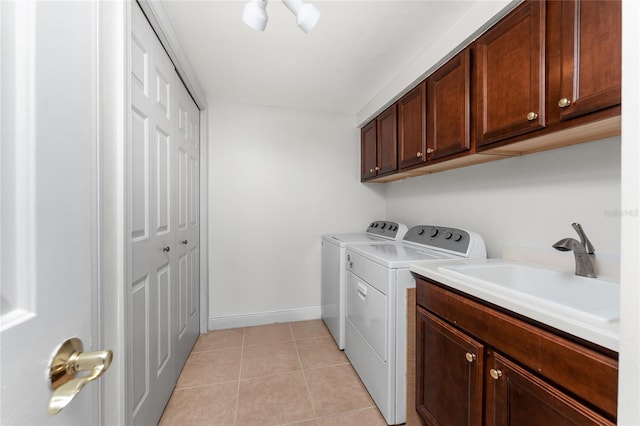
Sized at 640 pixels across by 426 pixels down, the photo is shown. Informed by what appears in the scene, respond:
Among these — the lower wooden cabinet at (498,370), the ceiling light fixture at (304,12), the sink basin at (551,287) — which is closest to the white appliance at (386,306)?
the lower wooden cabinet at (498,370)

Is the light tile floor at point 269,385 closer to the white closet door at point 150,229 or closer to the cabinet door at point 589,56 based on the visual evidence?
the white closet door at point 150,229

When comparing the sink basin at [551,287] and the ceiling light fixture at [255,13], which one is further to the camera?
the ceiling light fixture at [255,13]

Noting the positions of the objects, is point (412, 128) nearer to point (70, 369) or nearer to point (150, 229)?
point (150, 229)

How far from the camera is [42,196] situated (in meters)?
0.37

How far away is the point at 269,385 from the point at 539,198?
1989 mm

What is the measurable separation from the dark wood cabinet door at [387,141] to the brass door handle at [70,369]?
204 centimetres

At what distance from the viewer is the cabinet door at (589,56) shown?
81 centimetres

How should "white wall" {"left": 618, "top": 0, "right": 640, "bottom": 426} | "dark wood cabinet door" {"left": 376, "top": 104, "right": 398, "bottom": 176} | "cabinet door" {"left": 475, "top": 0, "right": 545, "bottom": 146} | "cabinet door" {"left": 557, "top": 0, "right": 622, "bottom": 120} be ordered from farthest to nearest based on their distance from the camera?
"dark wood cabinet door" {"left": 376, "top": 104, "right": 398, "bottom": 176} → "cabinet door" {"left": 475, "top": 0, "right": 545, "bottom": 146} → "cabinet door" {"left": 557, "top": 0, "right": 622, "bottom": 120} → "white wall" {"left": 618, "top": 0, "right": 640, "bottom": 426}

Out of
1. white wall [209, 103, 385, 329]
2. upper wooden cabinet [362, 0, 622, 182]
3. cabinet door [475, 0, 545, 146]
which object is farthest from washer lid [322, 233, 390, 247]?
cabinet door [475, 0, 545, 146]

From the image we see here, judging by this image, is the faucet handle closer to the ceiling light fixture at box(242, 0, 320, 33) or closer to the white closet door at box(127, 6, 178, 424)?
the ceiling light fixture at box(242, 0, 320, 33)

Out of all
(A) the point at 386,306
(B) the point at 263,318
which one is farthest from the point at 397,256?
(B) the point at 263,318

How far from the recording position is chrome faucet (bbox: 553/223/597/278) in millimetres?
1049

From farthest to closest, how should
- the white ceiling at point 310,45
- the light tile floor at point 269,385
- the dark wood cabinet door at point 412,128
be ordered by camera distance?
the dark wood cabinet door at point 412,128, the light tile floor at point 269,385, the white ceiling at point 310,45

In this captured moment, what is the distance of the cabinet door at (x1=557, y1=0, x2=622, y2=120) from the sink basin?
66 cm
